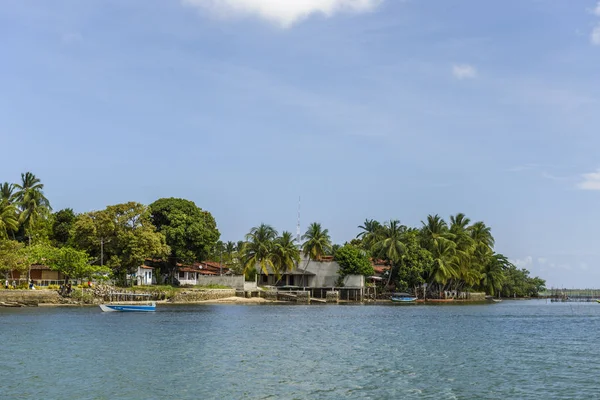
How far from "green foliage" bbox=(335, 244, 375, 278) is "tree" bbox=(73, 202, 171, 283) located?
30.2 metres

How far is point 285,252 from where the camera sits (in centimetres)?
10300

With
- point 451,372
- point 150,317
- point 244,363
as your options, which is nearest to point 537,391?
point 451,372

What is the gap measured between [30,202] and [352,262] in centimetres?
5270

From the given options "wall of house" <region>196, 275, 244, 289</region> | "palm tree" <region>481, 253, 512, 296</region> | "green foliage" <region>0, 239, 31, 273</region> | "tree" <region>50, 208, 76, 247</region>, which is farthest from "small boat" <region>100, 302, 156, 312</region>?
"palm tree" <region>481, 253, 512, 296</region>

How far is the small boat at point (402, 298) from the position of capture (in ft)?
350

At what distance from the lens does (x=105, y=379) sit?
27.7 m

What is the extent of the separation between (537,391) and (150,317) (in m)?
46.6

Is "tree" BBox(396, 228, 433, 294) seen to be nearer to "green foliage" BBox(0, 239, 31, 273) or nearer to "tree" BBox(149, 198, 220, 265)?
"tree" BBox(149, 198, 220, 265)

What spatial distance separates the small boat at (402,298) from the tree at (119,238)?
40.2m

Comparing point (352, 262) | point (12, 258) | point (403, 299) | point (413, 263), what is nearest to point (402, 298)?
point (403, 299)

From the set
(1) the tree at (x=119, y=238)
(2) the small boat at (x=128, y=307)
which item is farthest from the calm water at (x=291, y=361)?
(1) the tree at (x=119, y=238)

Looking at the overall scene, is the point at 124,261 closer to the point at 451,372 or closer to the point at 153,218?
the point at 153,218

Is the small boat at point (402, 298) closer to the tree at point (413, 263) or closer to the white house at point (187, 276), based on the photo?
the tree at point (413, 263)

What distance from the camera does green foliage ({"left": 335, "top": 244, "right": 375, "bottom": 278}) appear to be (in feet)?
346
